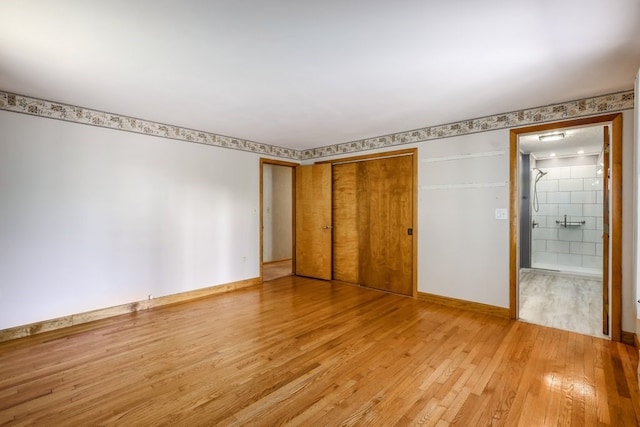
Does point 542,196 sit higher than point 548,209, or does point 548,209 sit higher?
point 542,196

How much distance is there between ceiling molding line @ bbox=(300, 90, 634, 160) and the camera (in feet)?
9.71

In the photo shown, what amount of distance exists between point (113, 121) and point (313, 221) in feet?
10.9

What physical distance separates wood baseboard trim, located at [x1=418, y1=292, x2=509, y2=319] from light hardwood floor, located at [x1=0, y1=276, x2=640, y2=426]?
0.45 feet

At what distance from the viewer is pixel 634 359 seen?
99.0 inches

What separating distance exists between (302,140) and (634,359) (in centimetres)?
452

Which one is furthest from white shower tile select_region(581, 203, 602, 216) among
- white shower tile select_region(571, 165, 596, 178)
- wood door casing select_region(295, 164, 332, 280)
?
wood door casing select_region(295, 164, 332, 280)

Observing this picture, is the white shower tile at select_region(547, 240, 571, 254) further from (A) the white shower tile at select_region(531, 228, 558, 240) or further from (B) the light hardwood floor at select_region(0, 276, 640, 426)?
(B) the light hardwood floor at select_region(0, 276, 640, 426)

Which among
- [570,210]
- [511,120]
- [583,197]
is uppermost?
[511,120]

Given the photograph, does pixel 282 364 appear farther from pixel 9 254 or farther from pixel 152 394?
pixel 9 254

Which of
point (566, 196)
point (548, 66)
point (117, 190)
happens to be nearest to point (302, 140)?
point (117, 190)

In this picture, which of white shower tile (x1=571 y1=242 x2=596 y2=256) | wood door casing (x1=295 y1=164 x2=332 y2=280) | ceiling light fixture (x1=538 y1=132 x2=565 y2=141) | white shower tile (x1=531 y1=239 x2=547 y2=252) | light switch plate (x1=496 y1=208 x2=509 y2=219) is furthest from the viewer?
white shower tile (x1=531 y1=239 x2=547 y2=252)

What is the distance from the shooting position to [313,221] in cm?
553

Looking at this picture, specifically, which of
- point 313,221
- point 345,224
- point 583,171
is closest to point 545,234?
point 583,171

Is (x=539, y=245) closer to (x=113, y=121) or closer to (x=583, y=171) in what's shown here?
(x=583, y=171)
